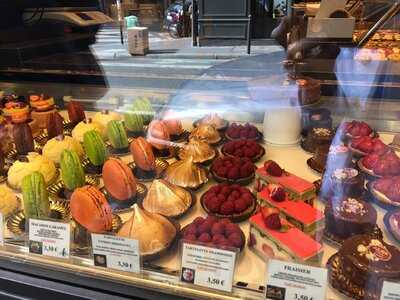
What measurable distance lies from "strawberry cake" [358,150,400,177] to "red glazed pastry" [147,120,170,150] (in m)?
0.76

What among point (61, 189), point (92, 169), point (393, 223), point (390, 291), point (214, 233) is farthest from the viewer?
point (92, 169)

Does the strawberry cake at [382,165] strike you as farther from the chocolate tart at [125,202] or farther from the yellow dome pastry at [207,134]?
the chocolate tart at [125,202]

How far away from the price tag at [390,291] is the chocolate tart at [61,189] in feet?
3.13

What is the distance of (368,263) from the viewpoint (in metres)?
0.86

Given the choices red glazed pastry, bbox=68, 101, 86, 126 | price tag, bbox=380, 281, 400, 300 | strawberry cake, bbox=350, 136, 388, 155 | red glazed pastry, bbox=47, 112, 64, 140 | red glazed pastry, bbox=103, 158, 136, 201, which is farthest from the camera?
red glazed pastry, bbox=68, 101, 86, 126

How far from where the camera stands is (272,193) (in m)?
1.16

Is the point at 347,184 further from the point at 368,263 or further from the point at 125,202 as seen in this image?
the point at 125,202

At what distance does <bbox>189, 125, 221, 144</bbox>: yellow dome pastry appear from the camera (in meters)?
1.66

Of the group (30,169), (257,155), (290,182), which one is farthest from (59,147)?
(290,182)

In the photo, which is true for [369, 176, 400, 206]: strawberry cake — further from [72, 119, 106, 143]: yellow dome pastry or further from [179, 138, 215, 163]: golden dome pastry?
[72, 119, 106, 143]: yellow dome pastry

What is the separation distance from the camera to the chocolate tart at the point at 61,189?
1303mm

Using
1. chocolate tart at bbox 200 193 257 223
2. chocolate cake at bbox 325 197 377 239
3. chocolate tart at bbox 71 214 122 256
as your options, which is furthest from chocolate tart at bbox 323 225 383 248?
chocolate tart at bbox 71 214 122 256

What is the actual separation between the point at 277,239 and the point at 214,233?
159 mm

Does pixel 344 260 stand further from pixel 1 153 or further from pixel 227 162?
pixel 1 153
